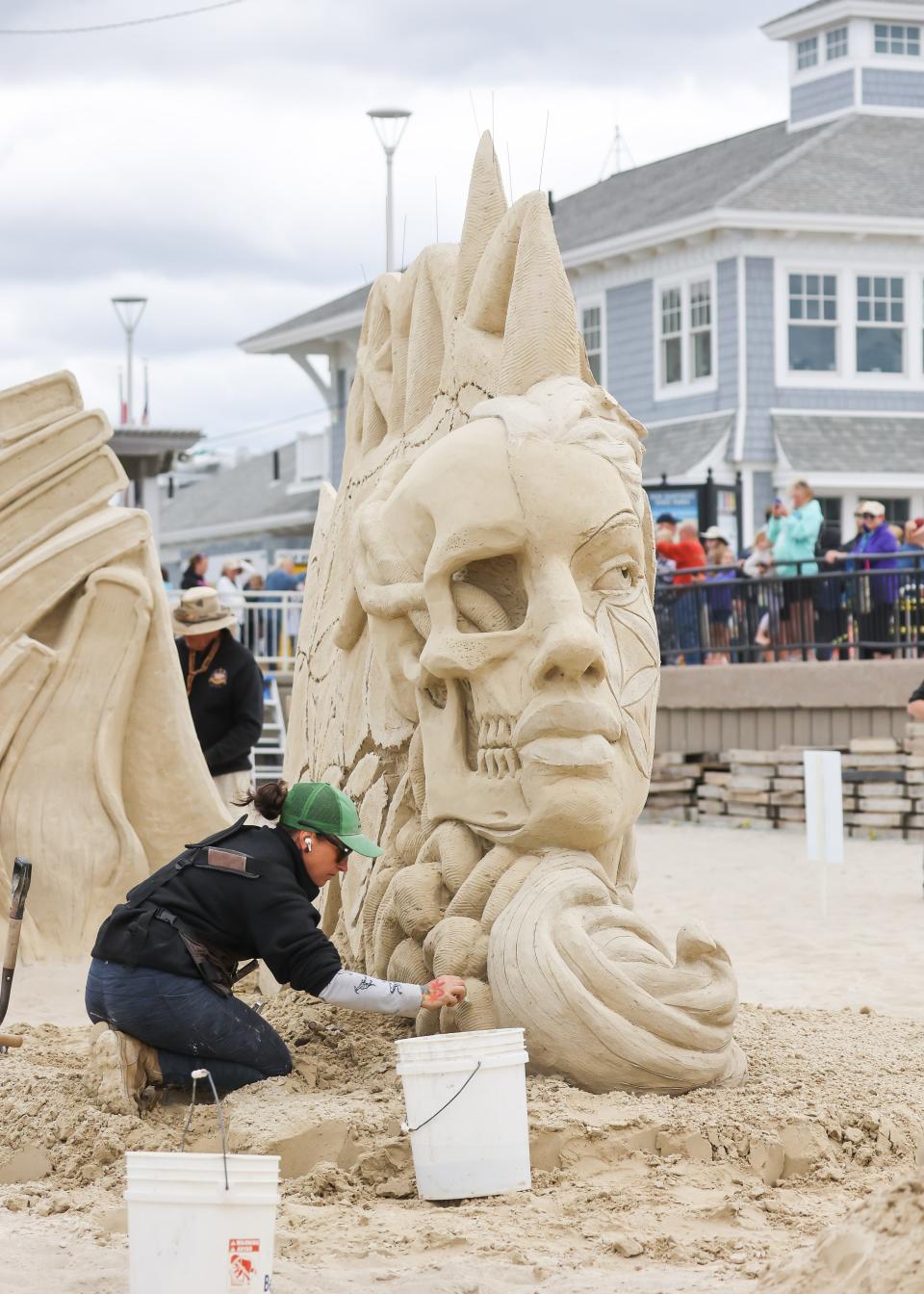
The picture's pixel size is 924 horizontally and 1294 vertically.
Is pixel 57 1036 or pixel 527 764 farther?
pixel 57 1036

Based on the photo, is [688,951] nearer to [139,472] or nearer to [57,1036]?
[57,1036]

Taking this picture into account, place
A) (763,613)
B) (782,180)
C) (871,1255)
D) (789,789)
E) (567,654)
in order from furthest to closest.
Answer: (782,180)
(763,613)
(789,789)
(567,654)
(871,1255)

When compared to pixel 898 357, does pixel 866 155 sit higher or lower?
higher

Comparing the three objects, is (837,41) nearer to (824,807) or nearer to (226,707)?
(824,807)

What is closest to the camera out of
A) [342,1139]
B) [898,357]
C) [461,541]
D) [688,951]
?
[342,1139]

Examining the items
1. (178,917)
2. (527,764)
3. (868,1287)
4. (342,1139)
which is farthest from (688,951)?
(868,1287)

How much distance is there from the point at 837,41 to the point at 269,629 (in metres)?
14.5

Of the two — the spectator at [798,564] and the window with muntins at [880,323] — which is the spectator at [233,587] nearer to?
the spectator at [798,564]

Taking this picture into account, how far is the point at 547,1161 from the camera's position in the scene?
4945mm

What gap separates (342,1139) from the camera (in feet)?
16.6

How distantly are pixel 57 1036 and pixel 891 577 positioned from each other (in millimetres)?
9106

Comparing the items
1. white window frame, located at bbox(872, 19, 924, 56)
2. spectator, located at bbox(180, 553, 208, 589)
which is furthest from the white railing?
white window frame, located at bbox(872, 19, 924, 56)

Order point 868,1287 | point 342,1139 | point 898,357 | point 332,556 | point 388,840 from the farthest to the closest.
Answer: point 898,357 → point 332,556 → point 388,840 → point 342,1139 → point 868,1287

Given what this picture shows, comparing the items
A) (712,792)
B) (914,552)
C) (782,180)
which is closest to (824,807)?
(914,552)
